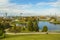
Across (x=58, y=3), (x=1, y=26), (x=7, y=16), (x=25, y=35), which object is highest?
(x=58, y=3)

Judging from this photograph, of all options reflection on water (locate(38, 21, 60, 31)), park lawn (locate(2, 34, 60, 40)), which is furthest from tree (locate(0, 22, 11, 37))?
reflection on water (locate(38, 21, 60, 31))

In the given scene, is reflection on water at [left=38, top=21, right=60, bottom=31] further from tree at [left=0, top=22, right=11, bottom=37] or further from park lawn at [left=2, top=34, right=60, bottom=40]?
tree at [left=0, top=22, right=11, bottom=37]

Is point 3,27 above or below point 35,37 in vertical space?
above

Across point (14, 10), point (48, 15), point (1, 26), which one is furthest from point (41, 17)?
point (1, 26)

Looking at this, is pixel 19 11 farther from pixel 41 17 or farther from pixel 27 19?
pixel 41 17

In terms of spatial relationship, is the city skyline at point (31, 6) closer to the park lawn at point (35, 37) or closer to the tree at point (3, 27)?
the tree at point (3, 27)

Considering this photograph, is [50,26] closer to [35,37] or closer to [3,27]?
[35,37]

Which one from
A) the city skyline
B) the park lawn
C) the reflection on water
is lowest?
the park lawn

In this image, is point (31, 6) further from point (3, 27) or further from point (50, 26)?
point (3, 27)

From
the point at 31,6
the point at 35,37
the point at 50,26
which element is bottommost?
the point at 35,37

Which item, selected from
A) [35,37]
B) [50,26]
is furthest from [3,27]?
[50,26]

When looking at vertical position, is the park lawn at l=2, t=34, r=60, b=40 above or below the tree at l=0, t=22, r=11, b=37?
below
